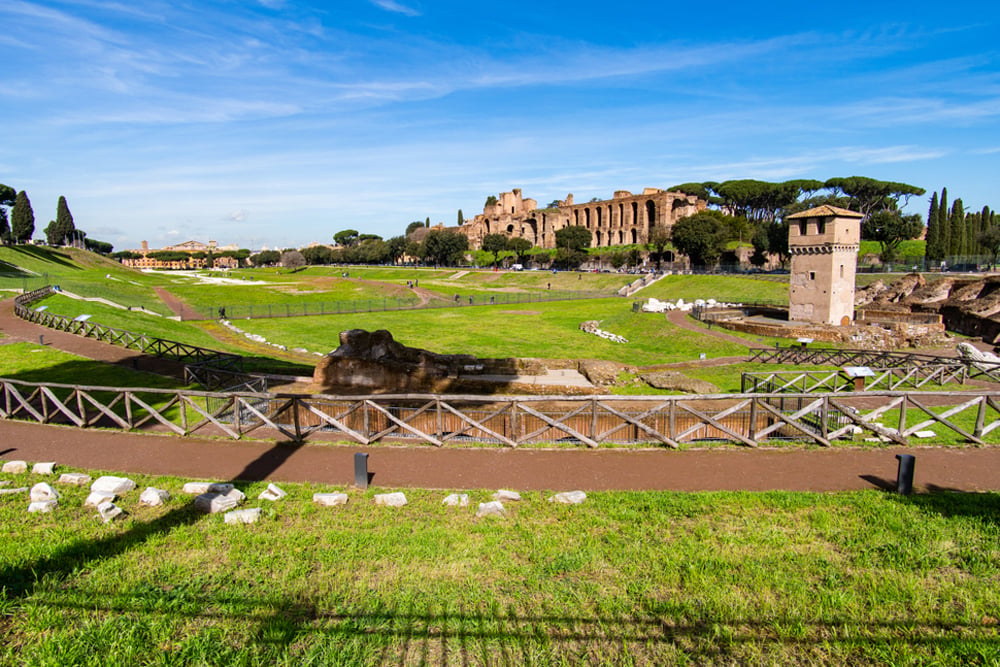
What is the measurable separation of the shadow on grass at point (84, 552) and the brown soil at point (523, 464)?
212cm

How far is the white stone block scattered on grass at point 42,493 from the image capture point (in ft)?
26.3

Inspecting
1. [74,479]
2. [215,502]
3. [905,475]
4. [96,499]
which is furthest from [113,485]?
[905,475]

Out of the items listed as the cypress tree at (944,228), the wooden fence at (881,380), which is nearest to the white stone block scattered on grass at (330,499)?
the wooden fence at (881,380)

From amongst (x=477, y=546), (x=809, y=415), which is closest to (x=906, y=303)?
(x=809, y=415)

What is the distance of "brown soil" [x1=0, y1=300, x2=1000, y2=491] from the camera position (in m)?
9.29

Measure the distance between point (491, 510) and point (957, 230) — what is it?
2641 inches

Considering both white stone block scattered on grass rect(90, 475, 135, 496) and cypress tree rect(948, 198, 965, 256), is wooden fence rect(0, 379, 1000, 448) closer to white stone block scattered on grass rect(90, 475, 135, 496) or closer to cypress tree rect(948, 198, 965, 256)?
white stone block scattered on grass rect(90, 475, 135, 496)

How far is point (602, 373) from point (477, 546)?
52.6ft

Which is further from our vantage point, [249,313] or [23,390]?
[249,313]

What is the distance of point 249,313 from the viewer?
47.2 m

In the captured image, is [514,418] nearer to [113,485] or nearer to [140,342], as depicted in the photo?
[113,485]

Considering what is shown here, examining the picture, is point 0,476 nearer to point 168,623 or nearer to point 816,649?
point 168,623

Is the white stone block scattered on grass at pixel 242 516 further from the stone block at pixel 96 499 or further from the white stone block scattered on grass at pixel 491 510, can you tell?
the white stone block scattered on grass at pixel 491 510

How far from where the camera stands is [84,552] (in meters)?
6.52
